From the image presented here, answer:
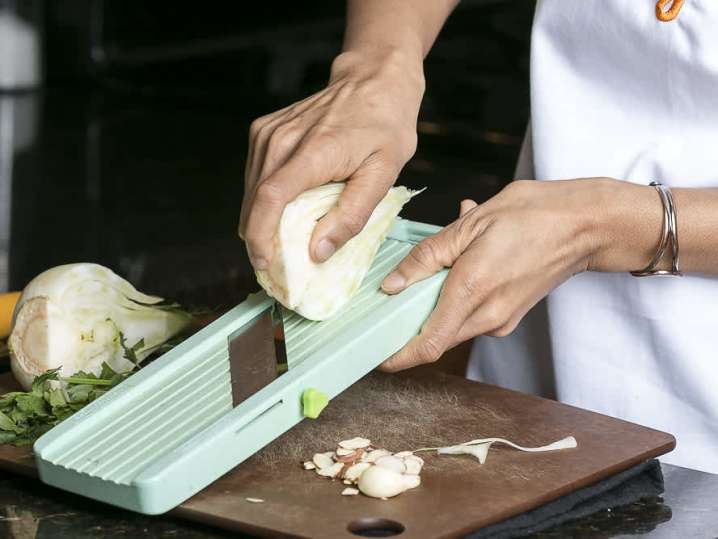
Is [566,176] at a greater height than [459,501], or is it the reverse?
[566,176]

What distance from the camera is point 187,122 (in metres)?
4.41

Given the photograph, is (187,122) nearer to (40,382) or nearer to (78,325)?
(78,325)

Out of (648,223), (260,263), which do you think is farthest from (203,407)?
(648,223)

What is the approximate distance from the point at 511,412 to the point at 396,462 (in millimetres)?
243

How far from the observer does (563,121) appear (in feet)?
5.44

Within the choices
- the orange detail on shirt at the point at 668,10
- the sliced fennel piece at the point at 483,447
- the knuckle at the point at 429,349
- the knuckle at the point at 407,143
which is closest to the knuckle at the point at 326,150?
the knuckle at the point at 407,143

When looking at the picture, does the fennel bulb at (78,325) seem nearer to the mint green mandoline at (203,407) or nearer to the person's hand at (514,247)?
the mint green mandoline at (203,407)

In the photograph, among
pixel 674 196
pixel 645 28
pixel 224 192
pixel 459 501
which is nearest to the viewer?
pixel 459 501

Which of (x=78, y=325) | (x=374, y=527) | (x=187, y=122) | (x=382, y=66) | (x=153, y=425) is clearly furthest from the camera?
(x=187, y=122)

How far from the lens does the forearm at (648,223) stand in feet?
4.58

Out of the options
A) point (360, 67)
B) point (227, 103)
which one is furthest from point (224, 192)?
point (360, 67)

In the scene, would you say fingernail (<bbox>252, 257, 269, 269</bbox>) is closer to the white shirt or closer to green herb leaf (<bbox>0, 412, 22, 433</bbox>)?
green herb leaf (<bbox>0, 412, 22, 433</bbox>)

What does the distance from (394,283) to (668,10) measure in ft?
1.62

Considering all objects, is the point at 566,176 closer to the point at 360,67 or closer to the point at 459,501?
the point at 360,67
